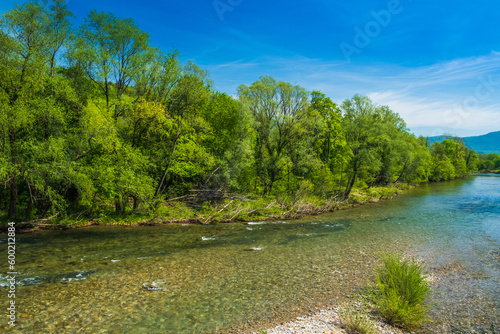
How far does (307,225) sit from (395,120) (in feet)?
173

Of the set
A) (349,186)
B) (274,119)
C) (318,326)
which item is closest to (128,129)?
(274,119)

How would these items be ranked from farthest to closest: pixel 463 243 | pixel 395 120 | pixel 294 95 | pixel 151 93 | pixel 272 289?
1. pixel 395 120
2. pixel 294 95
3. pixel 151 93
4. pixel 463 243
5. pixel 272 289

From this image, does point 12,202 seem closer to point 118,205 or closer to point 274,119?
point 118,205

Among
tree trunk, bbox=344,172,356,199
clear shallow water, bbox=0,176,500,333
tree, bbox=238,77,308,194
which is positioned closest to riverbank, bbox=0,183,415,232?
clear shallow water, bbox=0,176,500,333

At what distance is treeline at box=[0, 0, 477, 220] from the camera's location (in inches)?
785

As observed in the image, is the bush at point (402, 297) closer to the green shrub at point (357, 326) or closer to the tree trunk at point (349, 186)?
the green shrub at point (357, 326)

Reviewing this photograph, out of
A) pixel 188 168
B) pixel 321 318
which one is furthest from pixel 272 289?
pixel 188 168

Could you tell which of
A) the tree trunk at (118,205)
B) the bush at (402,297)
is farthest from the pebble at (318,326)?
the tree trunk at (118,205)

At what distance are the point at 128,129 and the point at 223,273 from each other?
19.9 m

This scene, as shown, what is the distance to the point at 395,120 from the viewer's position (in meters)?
64.4

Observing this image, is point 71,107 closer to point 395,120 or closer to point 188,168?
point 188,168

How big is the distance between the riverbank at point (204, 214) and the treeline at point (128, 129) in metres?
1.11

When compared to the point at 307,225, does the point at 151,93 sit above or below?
above

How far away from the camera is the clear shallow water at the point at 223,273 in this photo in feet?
28.9
